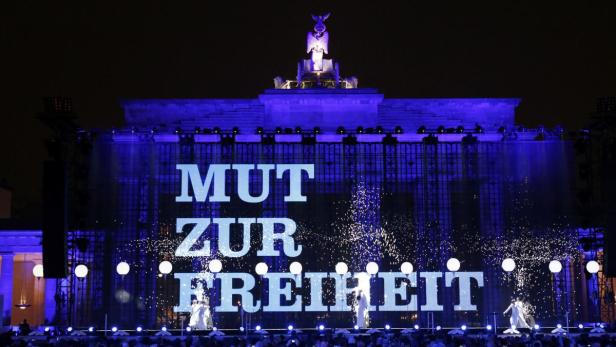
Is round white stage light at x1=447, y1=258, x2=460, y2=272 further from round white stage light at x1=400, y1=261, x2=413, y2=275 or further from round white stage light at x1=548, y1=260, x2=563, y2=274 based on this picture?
round white stage light at x1=548, y1=260, x2=563, y2=274

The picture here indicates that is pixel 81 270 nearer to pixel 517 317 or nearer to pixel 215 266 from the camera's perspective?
pixel 215 266

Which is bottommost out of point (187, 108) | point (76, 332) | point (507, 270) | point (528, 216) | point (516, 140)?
point (76, 332)

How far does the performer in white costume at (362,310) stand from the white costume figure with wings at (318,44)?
35.5 ft

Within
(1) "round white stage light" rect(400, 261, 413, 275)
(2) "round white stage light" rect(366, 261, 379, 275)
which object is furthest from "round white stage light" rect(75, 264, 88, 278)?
(1) "round white stage light" rect(400, 261, 413, 275)

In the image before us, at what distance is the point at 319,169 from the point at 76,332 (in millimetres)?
10188

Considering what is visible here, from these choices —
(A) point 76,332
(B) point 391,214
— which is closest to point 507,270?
(B) point 391,214

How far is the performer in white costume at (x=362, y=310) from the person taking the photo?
28.1 metres

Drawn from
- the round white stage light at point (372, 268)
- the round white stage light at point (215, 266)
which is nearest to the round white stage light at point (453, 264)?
the round white stage light at point (372, 268)

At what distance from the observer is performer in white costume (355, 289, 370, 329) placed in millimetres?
28125

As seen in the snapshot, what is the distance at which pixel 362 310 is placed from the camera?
28281mm

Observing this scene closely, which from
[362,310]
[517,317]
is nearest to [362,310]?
[362,310]

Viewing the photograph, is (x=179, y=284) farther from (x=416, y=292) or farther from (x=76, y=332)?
(x=416, y=292)

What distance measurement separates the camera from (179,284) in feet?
95.6

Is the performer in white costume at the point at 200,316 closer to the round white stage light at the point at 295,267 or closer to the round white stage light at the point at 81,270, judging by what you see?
the round white stage light at the point at 295,267
